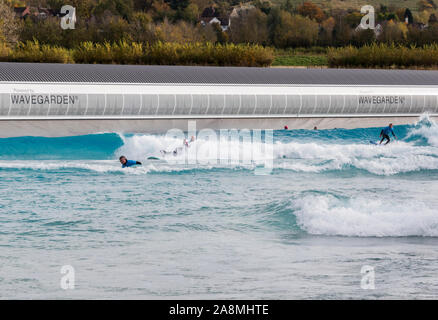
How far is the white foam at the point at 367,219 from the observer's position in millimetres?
16969

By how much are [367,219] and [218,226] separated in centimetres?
355

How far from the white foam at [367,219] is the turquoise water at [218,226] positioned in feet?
0.13

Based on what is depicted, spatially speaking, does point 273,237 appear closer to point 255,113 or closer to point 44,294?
point 44,294

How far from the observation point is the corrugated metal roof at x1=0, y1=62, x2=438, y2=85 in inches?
1478

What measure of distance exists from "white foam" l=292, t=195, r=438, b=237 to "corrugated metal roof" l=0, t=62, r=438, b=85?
20.9 metres

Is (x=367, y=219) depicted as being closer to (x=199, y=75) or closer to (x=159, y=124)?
(x=159, y=124)

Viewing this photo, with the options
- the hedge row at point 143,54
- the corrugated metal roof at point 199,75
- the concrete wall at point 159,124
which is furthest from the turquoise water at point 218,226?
the hedge row at point 143,54

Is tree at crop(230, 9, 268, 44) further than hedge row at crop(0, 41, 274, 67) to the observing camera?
Yes

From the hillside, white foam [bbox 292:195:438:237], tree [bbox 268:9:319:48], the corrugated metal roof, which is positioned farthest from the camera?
the hillside

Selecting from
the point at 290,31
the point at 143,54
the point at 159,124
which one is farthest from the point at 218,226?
the point at 290,31

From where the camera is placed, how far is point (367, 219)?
57.9 feet

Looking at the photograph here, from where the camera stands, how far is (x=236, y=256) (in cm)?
1456

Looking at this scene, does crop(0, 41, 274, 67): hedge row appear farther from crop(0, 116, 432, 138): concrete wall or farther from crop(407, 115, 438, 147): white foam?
crop(407, 115, 438, 147): white foam

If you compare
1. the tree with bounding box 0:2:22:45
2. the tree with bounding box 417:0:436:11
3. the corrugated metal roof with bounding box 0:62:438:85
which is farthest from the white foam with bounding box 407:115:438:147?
the tree with bounding box 417:0:436:11
